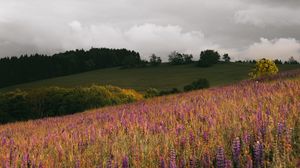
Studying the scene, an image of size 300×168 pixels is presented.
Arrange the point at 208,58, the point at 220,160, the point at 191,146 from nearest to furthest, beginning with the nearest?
the point at 220,160, the point at 191,146, the point at 208,58

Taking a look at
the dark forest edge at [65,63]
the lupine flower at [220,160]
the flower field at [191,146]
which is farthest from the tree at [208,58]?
the lupine flower at [220,160]

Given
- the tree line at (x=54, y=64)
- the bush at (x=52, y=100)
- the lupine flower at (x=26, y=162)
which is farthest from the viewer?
the tree line at (x=54, y=64)

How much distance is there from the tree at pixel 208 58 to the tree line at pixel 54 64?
20730 mm

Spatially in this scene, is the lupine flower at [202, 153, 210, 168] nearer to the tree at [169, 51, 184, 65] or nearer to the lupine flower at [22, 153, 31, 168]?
the lupine flower at [22, 153, 31, 168]

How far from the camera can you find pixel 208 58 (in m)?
122

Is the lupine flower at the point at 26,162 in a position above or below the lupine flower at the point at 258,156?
below

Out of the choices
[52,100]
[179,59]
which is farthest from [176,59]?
[52,100]

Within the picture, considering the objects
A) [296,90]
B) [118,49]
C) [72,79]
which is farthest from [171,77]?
[296,90]

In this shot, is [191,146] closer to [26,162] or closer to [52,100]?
[26,162]

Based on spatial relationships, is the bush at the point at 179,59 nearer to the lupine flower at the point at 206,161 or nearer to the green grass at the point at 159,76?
the green grass at the point at 159,76

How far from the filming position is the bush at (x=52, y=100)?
48.5 metres

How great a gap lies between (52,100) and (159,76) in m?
60.9

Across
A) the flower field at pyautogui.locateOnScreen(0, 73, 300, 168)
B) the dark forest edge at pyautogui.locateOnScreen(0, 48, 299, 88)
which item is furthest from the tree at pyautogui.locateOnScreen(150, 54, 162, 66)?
the flower field at pyautogui.locateOnScreen(0, 73, 300, 168)

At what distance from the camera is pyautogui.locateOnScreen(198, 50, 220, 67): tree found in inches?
4749
